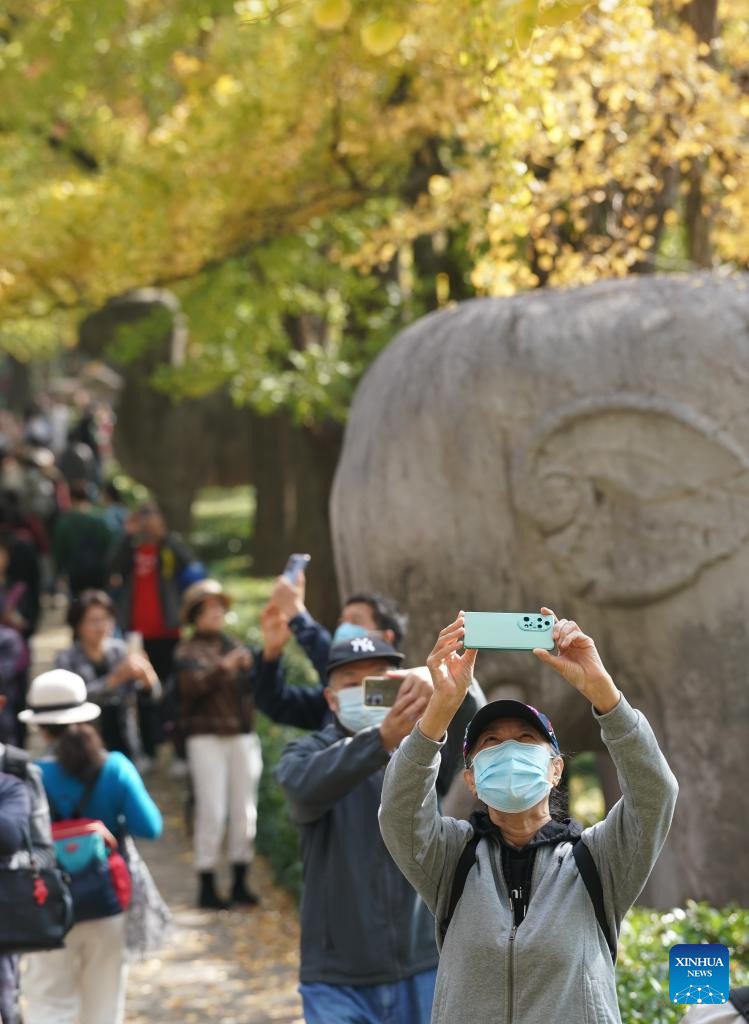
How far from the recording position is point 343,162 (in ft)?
36.3

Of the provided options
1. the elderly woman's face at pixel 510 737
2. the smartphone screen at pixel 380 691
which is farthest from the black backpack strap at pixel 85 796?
the elderly woman's face at pixel 510 737

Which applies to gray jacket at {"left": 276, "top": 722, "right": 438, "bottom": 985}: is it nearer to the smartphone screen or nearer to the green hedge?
the smartphone screen

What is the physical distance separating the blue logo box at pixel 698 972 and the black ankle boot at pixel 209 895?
236 inches

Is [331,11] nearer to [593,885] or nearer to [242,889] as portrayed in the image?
[593,885]

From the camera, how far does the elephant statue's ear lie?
6.39 metres

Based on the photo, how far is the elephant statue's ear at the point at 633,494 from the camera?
639 cm

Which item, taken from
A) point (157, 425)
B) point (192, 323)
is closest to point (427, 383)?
point (192, 323)

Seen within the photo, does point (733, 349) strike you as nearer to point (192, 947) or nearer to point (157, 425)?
point (192, 947)

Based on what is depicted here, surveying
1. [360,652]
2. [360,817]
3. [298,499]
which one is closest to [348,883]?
[360,817]

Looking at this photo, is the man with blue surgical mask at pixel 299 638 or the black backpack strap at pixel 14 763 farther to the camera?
the man with blue surgical mask at pixel 299 638

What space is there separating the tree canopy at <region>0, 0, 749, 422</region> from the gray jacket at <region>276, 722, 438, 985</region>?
205 cm

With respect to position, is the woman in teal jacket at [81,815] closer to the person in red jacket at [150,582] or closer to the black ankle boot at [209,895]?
the black ankle boot at [209,895]

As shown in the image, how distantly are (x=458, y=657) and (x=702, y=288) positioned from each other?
3586 mm

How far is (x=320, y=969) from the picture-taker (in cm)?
479
